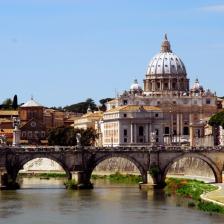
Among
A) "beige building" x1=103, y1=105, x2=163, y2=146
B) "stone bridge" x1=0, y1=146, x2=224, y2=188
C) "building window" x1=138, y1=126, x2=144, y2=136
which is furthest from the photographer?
"building window" x1=138, y1=126, x2=144, y2=136

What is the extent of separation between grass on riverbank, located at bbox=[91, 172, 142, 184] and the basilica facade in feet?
67.6

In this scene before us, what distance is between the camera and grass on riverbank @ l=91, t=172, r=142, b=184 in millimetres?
80825

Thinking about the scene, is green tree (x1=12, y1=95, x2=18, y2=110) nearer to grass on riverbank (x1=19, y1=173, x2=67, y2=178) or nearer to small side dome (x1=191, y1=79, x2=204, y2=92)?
small side dome (x1=191, y1=79, x2=204, y2=92)

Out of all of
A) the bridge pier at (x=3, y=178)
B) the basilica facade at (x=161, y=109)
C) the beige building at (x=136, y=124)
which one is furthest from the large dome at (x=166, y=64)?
the bridge pier at (x=3, y=178)

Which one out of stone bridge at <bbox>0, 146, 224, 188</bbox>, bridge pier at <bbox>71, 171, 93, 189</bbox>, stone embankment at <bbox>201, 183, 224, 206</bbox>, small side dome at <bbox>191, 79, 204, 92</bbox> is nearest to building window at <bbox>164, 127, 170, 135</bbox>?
small side dome at <bbox>191, 79, 204, 92</bbox>

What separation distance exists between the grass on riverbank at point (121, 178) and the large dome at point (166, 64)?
67.0m

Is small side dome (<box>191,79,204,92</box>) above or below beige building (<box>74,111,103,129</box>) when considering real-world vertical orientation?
above

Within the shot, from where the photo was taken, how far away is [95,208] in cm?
5572

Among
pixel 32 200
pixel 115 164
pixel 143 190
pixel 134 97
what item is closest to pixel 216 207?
pixel 32 200

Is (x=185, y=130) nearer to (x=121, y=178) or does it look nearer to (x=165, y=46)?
(x=165, y=46)

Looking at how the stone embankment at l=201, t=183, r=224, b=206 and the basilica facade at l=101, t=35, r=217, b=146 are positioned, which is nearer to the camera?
the stone embankment at l=201, t=183, r=224, b=206

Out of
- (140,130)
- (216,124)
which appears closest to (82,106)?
(140,130)

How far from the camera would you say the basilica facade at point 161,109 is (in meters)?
125

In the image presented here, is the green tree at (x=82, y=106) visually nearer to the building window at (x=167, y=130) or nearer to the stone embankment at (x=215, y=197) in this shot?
the building window at (x=167, y=130)
